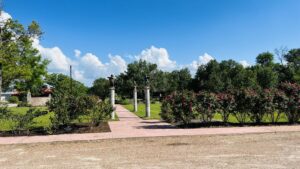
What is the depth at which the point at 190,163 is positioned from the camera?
5.74 m

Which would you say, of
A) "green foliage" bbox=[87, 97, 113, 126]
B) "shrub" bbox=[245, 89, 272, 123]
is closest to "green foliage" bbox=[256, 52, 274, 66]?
"shrub" bbox=[245, 89, 272, 123]

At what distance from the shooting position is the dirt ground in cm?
573

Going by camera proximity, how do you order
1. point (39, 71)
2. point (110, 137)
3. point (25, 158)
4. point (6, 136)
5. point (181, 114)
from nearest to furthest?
point (25, 158) → point (110, 137) → point (6, 136) → point (181, 114) → point (39, 71)

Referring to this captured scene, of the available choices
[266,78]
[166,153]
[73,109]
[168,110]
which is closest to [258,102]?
[168,110]

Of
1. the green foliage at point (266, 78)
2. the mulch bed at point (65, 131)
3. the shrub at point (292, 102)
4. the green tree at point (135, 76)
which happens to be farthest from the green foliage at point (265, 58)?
the mulch bed at point (65, 131)

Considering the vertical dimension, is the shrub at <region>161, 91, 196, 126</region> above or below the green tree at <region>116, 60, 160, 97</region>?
below

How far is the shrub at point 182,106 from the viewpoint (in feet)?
37.8

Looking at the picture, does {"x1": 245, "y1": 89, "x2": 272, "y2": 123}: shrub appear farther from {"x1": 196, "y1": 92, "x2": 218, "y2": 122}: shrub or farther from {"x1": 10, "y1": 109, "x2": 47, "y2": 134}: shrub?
{"x1": 10, "y1": 109, "x2": 47, "y2": 134}: shrub

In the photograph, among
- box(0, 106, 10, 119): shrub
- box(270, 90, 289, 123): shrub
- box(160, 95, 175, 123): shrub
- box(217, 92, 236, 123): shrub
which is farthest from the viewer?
box(160, 95, 175, 123): shrub

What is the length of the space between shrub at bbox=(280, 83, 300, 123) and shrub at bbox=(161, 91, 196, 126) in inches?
161

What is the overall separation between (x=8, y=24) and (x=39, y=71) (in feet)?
75.4

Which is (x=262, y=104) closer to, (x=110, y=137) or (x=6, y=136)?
(x=110, y=137)

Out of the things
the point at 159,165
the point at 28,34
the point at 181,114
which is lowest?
the point at 159,165

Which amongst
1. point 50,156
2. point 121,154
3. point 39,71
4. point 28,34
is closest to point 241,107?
point 121,154
